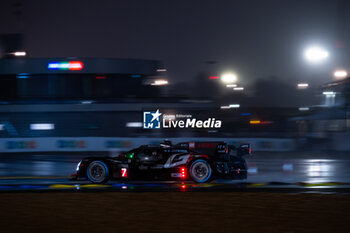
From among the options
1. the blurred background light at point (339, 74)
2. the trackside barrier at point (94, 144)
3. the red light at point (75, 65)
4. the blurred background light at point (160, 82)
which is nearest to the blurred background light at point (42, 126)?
the red light at point (75, 65)

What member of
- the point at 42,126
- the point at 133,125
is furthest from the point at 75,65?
the point at 133,125

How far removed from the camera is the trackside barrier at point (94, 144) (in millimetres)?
24109

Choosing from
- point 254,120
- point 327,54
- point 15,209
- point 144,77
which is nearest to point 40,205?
point 15,209

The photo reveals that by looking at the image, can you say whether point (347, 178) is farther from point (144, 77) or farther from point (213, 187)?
point (144, 77)

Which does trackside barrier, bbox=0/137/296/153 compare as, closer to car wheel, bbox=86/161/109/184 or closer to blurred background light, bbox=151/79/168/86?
car wheel, bbox=86/161/109/184

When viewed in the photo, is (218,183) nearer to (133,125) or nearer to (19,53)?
(133,125)

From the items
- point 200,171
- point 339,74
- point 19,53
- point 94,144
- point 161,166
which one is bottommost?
point 200,171

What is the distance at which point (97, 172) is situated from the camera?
428 inches

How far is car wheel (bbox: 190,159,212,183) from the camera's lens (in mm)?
10769

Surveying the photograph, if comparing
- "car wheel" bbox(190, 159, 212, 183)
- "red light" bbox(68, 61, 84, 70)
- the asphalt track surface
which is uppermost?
"red light" bbox(68, 61, 84, 70)

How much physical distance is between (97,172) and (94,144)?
14.0m

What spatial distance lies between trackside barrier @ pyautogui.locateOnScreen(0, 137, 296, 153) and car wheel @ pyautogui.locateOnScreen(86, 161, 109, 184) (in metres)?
13.2

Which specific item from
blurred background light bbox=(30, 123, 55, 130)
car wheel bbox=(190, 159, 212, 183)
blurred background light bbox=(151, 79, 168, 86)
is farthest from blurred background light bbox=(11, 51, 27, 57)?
car wheel bbox=(190, 159, 212, 183)

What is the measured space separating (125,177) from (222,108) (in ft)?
103
